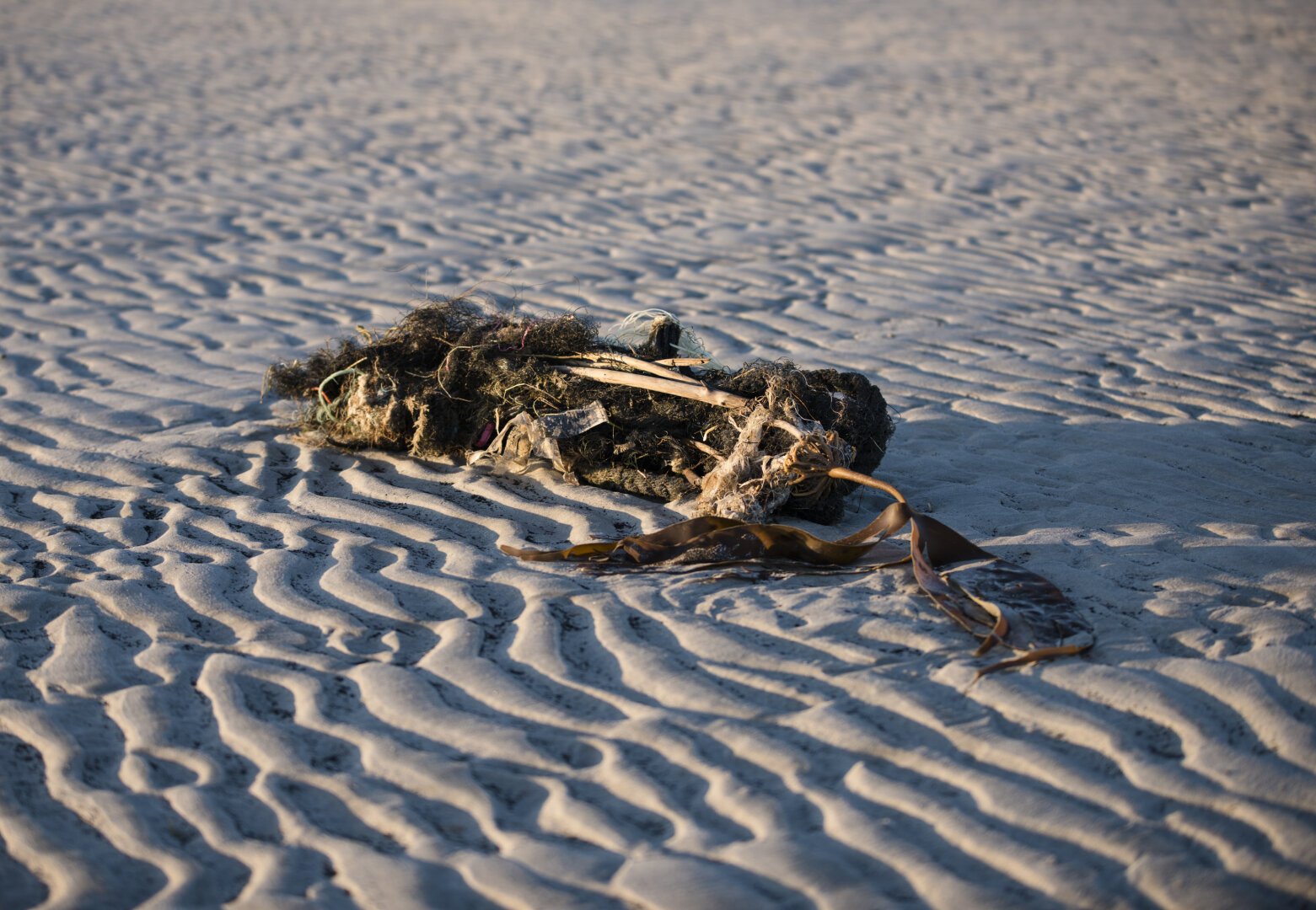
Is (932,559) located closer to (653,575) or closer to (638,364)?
(653,575)

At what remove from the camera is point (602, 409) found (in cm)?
359

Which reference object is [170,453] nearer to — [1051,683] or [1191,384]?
[1051,683]

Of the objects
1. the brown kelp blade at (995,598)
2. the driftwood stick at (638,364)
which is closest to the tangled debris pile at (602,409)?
the driftwood stick at (638,364)

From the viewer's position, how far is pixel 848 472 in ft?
10.7

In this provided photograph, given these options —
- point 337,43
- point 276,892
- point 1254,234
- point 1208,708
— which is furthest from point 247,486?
point 337,43

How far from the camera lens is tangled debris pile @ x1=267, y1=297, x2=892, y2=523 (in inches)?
132

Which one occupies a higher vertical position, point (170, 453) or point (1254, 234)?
point (1254, 234)

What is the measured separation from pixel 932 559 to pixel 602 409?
115 cm

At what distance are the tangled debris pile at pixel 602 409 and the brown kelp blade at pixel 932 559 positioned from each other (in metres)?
0.15

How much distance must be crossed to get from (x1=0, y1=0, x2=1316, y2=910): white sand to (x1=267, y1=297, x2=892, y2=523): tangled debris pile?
6.0 inches

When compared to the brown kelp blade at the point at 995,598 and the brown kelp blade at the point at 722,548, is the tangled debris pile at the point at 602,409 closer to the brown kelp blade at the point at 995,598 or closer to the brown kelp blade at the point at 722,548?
the brown kelp blade at the point at 722,548

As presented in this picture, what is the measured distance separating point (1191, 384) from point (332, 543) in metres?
3.40

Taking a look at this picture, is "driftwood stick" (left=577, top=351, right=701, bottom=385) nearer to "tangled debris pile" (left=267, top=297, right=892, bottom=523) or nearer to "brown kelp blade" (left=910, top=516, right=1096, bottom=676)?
"tangled debris pile" (left=267, top=297, right=892, bottom=523)

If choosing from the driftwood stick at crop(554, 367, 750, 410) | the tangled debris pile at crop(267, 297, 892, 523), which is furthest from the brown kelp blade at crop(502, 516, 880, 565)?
the driftwood stick at crop(554, 367, 750, 410)
